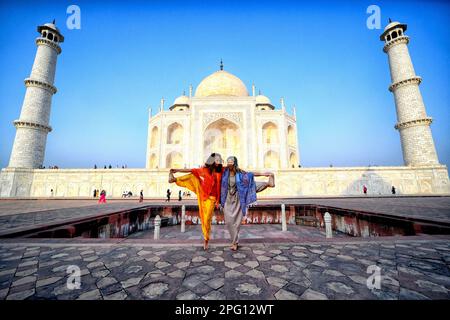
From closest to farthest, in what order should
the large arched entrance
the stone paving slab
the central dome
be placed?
the stone paving slab
the large arched entrance
the central dome

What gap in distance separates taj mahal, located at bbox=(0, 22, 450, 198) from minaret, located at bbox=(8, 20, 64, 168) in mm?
67

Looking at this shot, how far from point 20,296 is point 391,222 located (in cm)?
557

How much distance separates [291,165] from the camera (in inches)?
901

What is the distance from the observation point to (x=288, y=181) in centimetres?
1527

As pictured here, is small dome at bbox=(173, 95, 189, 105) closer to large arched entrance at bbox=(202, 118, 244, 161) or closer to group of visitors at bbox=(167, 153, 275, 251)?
large arched entrance at bbox=(202, 118, 244, 161)

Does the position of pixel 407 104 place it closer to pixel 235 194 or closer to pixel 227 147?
pixel 227 147

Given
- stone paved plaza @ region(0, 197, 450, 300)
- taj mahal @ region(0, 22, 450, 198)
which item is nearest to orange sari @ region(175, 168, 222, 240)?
stone paved plaza @ region(0, 197, 450, 300)

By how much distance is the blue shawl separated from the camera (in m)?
2.56

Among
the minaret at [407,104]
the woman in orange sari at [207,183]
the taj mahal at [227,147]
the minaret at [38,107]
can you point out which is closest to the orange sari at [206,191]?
the woman in orange sari at [207,183]

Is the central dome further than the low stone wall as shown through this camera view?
Yes

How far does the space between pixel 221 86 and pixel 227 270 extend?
24230mm

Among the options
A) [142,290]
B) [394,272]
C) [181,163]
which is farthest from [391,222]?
[181,163]

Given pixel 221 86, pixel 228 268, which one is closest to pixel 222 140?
pixel 221 86

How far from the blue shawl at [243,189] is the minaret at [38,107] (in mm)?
20642
